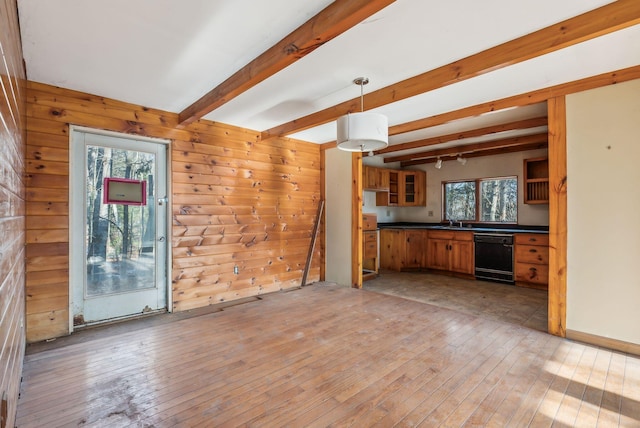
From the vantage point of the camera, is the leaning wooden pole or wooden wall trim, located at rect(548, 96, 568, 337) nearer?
wooden wall trim, located at rect(548, 96, 568, 337)

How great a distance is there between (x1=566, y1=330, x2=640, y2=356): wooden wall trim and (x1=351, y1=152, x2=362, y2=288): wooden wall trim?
2658mm

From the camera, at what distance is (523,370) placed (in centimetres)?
232

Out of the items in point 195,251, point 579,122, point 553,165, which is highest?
point 579,122

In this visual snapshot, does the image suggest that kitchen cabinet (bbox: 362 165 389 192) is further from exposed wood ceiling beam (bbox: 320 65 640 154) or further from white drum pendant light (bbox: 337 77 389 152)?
white drum pendant light (bbox: 337 77 389 152)

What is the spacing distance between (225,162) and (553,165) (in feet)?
12.3

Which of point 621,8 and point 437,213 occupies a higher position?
point 621,8

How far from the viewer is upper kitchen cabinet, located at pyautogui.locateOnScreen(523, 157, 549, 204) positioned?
5.49 metres

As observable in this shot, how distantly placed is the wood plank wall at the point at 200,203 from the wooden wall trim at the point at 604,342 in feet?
11.4

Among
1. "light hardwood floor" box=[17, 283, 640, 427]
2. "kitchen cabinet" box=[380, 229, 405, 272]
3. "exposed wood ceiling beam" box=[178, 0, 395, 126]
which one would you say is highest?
"exposed wood ceiling beam" box=[178, 0, 395, 126]

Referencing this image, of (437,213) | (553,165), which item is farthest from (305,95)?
(437,213)

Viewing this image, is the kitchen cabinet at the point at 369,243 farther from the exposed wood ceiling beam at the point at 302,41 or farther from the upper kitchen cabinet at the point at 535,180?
the exposed wood ceiling beam at the point at 302,41

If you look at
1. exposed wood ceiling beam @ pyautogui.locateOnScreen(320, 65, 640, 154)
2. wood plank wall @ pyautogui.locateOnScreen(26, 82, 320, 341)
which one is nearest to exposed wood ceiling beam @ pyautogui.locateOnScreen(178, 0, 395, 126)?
wood plank wall @ pyautogui.locateOnScreen(26, 82, 320, 341)

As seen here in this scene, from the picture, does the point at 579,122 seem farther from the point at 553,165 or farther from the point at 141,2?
the point at 141,2

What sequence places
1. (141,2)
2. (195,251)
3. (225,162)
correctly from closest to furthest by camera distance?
(141,2), (195,251), (225,162)
